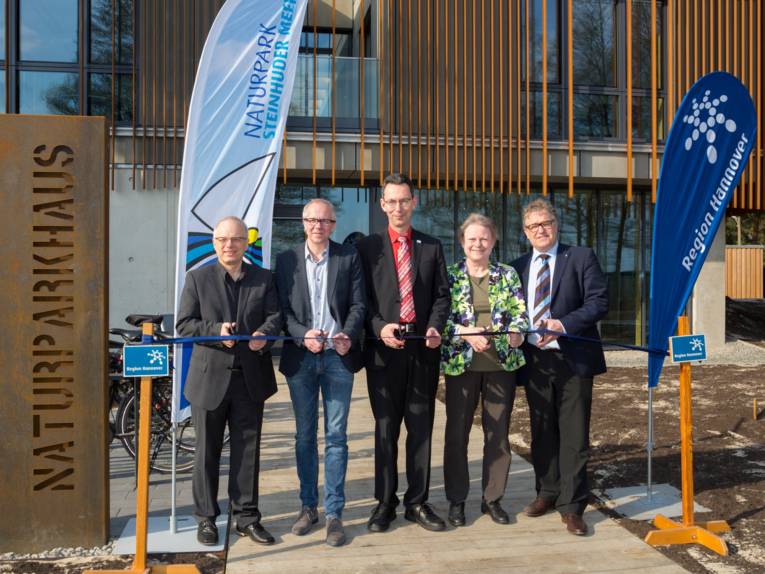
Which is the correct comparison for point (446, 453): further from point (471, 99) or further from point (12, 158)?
point (471, 99)

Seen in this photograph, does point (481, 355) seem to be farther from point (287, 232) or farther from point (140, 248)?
point (287, 232)

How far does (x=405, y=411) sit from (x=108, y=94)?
9740 mm

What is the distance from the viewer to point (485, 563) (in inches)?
154

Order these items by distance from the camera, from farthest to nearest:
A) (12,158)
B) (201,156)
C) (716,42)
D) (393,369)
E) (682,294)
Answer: (716,42) → (201,156) → (682,294) → (393,369) → (12,158)

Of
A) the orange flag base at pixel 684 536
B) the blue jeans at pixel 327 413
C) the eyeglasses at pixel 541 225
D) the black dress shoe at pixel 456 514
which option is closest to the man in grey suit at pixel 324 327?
the blue jeans at pixel 327 413

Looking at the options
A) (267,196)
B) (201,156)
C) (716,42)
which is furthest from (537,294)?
(716,42)

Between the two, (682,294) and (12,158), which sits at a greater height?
(12,158)

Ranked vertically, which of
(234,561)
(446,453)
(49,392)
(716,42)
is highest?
(716,42)

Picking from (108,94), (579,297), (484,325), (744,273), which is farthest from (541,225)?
(744,273)

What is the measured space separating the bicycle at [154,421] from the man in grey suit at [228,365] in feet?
5.52

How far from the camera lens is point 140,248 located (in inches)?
464

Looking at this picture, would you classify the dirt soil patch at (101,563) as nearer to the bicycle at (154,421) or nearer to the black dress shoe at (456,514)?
the black dress shoe at (456,514)

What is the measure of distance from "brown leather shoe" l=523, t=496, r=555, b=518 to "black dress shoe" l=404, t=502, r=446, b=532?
1.96 ft

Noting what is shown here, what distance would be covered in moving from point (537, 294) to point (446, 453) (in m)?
1.06
